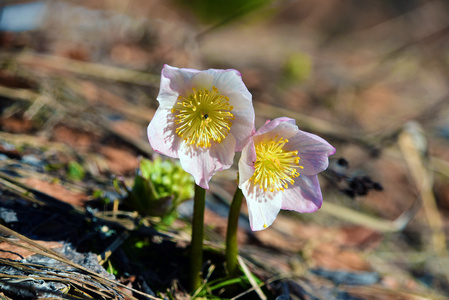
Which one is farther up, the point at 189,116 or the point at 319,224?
the point at 189,116

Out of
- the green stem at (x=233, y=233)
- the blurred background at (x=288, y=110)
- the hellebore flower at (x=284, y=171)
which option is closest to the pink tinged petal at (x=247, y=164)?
the hellebore flower at (x=284, y=171)

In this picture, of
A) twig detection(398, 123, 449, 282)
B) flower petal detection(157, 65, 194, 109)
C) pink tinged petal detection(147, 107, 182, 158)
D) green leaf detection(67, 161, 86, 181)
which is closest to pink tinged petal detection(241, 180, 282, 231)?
pink tinged petal detection(147, 107, 182, 158)

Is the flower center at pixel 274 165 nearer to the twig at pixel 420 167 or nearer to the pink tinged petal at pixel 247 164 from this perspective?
the pink tinged petal at pixel 247 164

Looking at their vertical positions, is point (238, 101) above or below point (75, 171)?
above

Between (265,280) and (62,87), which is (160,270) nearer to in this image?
(265,280)

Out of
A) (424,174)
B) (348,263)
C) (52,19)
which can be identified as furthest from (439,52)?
(52,19)

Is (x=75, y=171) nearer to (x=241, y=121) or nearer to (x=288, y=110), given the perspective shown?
(x=241, y=121)

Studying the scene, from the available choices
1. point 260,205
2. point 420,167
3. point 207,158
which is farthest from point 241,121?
point 420,167
